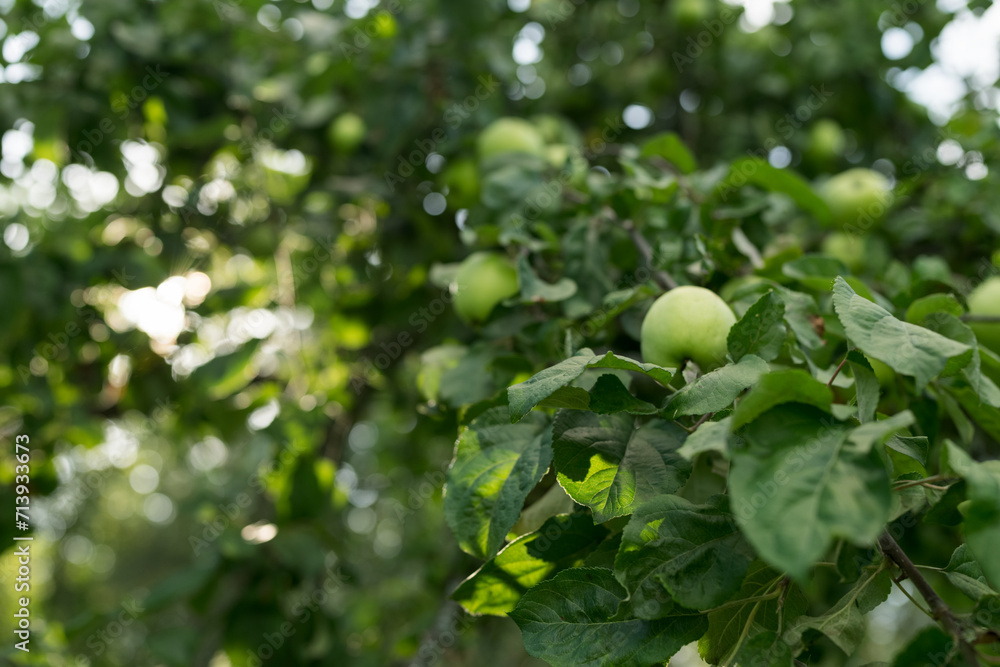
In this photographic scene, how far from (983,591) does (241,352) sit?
1.59 metres

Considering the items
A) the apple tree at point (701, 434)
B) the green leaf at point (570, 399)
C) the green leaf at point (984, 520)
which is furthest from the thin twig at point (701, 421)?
the green leaf at point (984, 520)

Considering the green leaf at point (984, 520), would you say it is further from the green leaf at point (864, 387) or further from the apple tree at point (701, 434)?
the green leaf at point (864, 387)

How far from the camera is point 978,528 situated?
0.54 metres

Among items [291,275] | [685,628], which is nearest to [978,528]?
[685,628]

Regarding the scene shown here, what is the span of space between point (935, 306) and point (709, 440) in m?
0.53

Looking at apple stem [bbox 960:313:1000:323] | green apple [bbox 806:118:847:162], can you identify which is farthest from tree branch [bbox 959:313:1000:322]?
green apple [bbox 806:118:847:162]

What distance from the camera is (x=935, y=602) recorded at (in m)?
0.60

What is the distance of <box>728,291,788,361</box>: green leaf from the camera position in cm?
75

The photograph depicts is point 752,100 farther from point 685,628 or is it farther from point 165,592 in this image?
Answer: point 165,592

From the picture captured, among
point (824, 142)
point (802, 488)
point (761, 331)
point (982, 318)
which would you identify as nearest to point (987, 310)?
point (982, 318)

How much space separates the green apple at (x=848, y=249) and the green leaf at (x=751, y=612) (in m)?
1.12

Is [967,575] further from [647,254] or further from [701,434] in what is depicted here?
[647,254]

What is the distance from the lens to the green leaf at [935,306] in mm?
880

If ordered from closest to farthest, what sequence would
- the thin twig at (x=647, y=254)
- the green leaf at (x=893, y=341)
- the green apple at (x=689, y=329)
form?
1. the green leaf at (x=893, y=341)
2. the green apple at (x=689, y=329)
3. the thin twig at (x=647, y=254)
